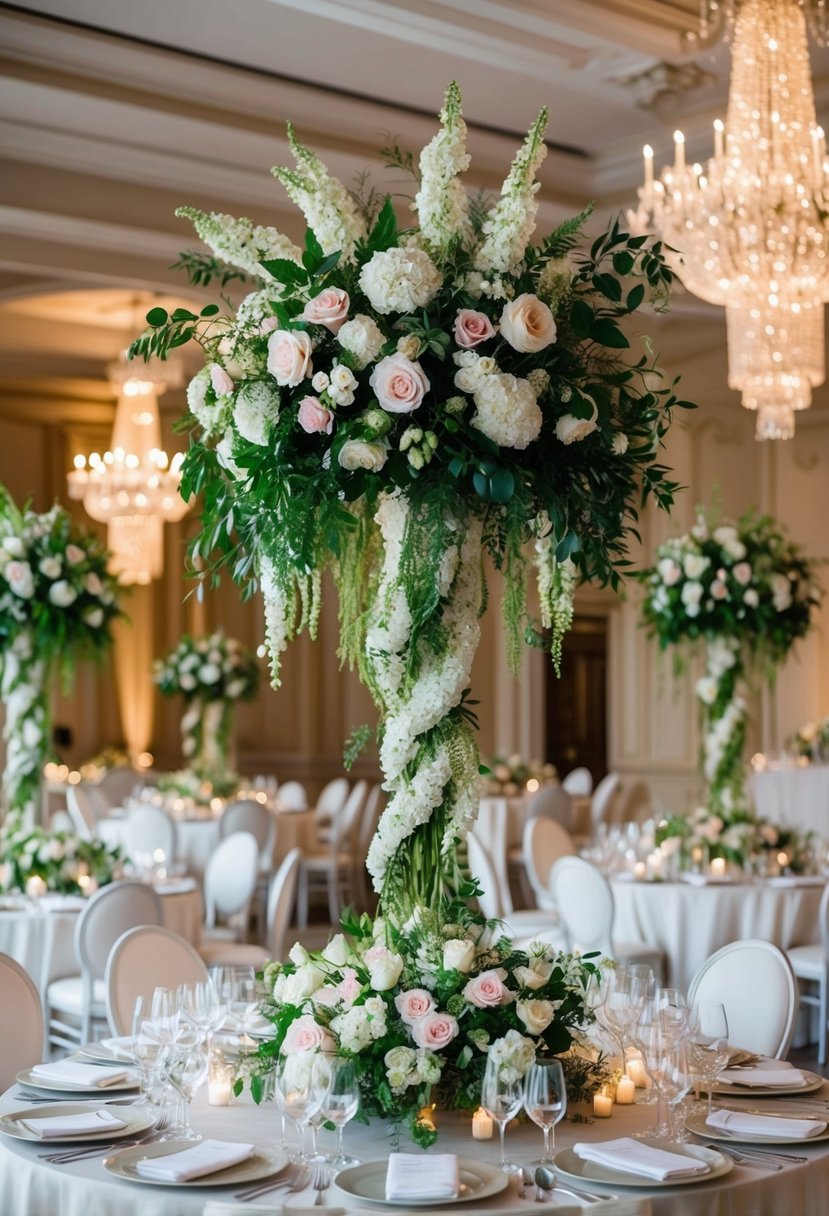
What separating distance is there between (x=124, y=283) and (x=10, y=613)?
300cm

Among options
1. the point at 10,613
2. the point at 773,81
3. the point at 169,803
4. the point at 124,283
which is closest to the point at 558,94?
the point at 773,81

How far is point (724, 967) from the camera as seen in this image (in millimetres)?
4031

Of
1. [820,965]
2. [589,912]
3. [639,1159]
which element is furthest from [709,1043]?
[820,965]

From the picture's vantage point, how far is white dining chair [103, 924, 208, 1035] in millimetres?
4188

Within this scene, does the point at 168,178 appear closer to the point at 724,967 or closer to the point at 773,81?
the point at 773,81

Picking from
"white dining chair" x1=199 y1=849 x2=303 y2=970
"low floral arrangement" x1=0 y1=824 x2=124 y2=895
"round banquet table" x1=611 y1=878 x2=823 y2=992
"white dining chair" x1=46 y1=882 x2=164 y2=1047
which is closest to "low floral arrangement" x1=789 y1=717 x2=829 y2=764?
"round banquet table" x1=611 y1=878 x2=823 y2=992

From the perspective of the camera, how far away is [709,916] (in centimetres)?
671

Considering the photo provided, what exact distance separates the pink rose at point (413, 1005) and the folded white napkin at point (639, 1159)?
0.36 meters

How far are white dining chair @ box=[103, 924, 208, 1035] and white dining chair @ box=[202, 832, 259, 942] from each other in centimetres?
322

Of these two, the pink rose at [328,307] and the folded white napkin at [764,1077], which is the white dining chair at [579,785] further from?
the pink rose at [328,307]

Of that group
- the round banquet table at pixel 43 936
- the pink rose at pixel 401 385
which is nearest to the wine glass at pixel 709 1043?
the pink rose at pixel 401 385

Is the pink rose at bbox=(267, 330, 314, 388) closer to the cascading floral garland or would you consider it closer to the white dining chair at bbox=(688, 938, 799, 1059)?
the cascading floral garland

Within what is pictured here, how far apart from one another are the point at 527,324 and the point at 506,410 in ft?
0.56

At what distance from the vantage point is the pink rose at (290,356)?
2812 mm
